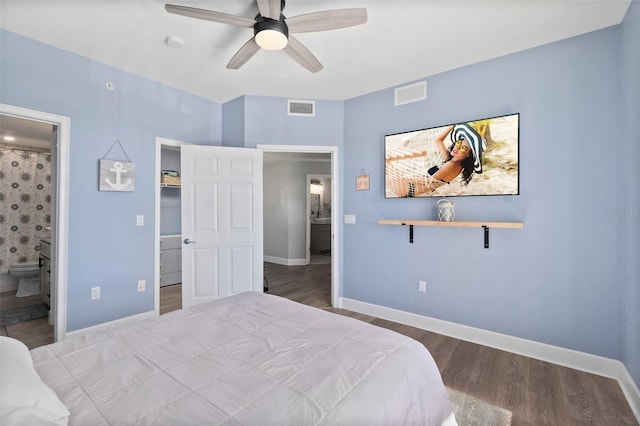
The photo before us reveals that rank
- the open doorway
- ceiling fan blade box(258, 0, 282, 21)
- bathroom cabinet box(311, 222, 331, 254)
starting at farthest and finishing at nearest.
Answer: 1. bathroom cabinet box(311, 222, 331, 254)
2. the open doorway
3. ceiling fan blade box(258, 0, 282, 21)

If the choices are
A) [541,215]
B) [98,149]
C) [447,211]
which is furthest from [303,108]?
[541,215]

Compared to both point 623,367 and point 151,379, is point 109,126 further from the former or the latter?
point 623,367

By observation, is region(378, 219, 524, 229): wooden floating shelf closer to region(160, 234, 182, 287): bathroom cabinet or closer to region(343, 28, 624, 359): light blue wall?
region(343, 28, 624, 359): light blue wall

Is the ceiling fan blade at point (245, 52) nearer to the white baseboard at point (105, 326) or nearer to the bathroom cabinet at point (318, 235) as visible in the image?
the white baseboard at point (105, 326)

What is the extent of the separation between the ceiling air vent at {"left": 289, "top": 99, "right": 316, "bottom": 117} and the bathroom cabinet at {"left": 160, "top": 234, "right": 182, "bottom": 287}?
113 inches

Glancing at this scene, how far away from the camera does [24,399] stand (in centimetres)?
79

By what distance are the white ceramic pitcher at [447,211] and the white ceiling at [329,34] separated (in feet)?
4.30

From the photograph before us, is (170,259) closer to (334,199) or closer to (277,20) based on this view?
(334,199)

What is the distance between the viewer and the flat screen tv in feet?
8.55

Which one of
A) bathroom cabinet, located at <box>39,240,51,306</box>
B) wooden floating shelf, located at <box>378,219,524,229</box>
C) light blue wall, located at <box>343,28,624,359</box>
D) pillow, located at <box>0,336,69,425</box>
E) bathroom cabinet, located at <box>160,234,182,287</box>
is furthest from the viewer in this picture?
bathroom cabinet, located at <box>160,234,182,287</box>

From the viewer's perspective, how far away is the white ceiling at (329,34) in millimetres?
2066

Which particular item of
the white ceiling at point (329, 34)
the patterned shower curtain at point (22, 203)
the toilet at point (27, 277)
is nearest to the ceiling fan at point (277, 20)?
the white ceiling at point (329, 34)

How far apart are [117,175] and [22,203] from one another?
2.95 metres

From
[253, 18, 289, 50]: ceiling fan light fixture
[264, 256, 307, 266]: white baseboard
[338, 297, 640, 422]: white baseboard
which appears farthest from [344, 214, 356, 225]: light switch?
[264, 256, 307, 266]: white baseboard
